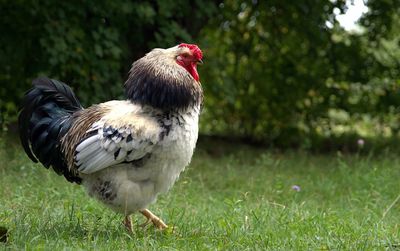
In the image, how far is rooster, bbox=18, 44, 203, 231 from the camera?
5281 mm

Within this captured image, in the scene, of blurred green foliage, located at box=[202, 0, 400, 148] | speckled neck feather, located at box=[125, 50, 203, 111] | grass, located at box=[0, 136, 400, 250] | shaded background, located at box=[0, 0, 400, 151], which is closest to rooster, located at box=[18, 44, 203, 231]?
speckled neck feather, located at box=[125, 50, 203, 111]

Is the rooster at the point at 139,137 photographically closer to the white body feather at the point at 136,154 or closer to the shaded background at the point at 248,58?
the white body feather at the point at 136,154

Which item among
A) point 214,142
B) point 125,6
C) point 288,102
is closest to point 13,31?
point 125,6

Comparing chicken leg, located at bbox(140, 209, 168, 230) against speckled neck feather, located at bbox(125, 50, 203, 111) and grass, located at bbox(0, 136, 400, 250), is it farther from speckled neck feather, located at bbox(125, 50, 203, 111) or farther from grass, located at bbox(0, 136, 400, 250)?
speckled neck feather, located at bbox(125, 50, 203, 111)

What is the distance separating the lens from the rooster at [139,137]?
208 inches

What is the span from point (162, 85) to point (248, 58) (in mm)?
6740

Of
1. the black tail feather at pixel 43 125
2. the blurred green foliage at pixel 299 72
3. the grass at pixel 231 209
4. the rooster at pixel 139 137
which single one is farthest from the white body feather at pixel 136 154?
the blurred green foliage at pixel 299 72

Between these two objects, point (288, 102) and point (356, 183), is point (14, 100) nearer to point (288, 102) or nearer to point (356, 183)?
point (288, 102)

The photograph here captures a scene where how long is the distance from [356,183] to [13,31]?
15.8 ft

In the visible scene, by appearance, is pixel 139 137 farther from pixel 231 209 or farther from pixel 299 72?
pixel 299 72

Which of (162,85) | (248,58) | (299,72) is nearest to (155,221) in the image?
(162,85)

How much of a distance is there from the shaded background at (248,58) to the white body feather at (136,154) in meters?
3.85

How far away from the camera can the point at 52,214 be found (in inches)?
243

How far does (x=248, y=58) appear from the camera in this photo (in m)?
12.0
